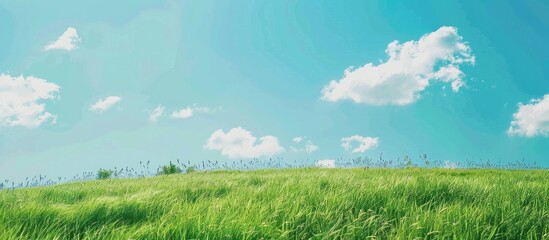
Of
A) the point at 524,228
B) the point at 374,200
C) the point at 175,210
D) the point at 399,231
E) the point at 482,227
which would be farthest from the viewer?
the point at 374,200

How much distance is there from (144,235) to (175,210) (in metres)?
1.07

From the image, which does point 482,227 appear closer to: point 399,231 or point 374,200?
point 399,231

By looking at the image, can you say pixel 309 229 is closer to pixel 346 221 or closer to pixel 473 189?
pixel 346 221

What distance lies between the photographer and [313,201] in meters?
4.43

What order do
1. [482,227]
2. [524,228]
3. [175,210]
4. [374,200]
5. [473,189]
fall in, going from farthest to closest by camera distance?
[473,189]
[374,200]
[175,210]
[524,228]
[482,227]

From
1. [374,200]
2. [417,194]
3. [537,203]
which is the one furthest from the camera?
[417,194]

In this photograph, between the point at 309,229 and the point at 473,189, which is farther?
the point at 473,189

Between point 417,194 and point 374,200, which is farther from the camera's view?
point 417,194

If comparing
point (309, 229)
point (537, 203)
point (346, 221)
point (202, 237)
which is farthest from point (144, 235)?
point (537, 203)

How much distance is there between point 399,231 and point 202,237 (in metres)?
1.50

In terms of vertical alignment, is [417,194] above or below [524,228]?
above

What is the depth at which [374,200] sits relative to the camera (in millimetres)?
4500

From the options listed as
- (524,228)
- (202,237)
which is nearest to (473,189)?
(524,228)

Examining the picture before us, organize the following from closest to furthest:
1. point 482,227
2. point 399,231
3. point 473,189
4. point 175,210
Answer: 1. point 399,231
2. point 482,227
3. point 175,210
4. point 473,189
